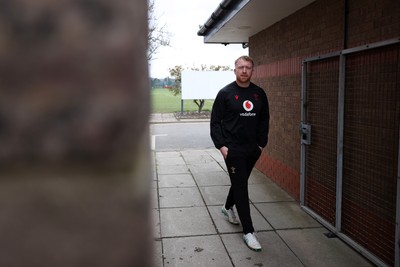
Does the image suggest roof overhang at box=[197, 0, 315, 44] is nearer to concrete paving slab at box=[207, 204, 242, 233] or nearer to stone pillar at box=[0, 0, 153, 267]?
concrete paving slab at box=[207, 204, 242, 233]

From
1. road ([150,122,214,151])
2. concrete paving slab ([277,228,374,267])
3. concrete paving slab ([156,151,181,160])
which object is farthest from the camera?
road ([150,122,214,151])

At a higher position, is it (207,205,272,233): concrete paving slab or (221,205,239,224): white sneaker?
(221,205,239,224): white sneaker

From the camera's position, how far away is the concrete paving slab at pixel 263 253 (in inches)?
160

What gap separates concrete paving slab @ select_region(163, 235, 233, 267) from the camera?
4.10 m

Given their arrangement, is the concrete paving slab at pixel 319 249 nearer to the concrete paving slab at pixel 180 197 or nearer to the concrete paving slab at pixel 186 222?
the concrete paving slab at pixel 186 222

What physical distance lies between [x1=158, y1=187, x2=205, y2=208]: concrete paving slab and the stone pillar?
19.0 ft

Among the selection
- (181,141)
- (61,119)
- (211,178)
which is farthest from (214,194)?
(181,141)

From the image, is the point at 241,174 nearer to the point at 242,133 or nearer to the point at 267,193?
the point at 242,133

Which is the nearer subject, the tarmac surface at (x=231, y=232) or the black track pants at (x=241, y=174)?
the tarmac surface at (x=231, y=232)

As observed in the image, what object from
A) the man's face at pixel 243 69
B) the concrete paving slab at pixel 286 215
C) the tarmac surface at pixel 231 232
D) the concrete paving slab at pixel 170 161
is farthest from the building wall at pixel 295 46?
the concrete paving slab at pixel 170 161

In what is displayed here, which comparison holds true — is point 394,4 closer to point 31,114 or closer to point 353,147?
point 353,147

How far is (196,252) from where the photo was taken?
436 cm

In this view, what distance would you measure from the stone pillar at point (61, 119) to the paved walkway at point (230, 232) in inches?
100

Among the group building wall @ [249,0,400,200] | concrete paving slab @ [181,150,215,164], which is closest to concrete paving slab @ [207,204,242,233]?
building wall @ [249,0,400,200]
